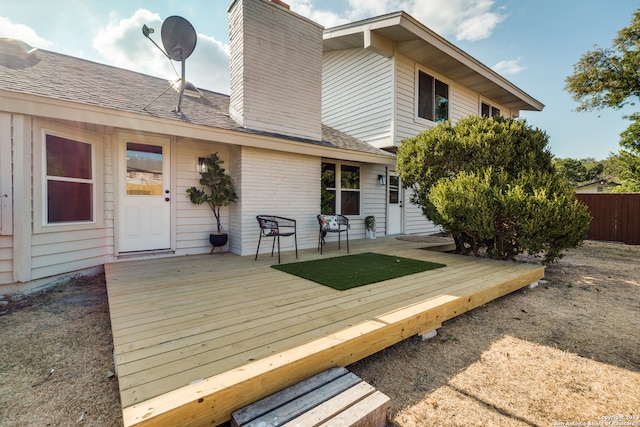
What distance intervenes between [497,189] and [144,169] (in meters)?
5.45

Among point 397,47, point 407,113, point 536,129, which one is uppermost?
Result: point 397,47

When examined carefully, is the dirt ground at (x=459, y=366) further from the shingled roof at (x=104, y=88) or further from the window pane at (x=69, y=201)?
the shingled roof at (x=104, y=88)

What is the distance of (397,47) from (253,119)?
4309 millimetres

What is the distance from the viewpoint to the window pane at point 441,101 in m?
8.14

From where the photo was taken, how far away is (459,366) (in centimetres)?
201

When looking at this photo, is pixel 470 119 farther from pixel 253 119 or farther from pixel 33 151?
pixel 33 151

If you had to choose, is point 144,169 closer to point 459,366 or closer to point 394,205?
point 459,366

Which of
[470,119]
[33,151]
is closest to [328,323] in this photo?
[33,151]

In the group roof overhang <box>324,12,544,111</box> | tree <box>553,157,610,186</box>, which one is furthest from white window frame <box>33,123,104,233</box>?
tree <box>553,157,610,186</box>

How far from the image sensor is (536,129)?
4.63 meters

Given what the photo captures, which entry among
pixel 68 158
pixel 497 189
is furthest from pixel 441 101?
pixel 68 158

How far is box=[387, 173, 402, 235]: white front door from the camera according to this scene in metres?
7.66

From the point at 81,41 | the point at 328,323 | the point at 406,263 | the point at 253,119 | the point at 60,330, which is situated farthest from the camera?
the point at 81,41

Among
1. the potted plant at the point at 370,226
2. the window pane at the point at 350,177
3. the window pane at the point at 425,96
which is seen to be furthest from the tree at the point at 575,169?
the window pane at the point at 350,177
